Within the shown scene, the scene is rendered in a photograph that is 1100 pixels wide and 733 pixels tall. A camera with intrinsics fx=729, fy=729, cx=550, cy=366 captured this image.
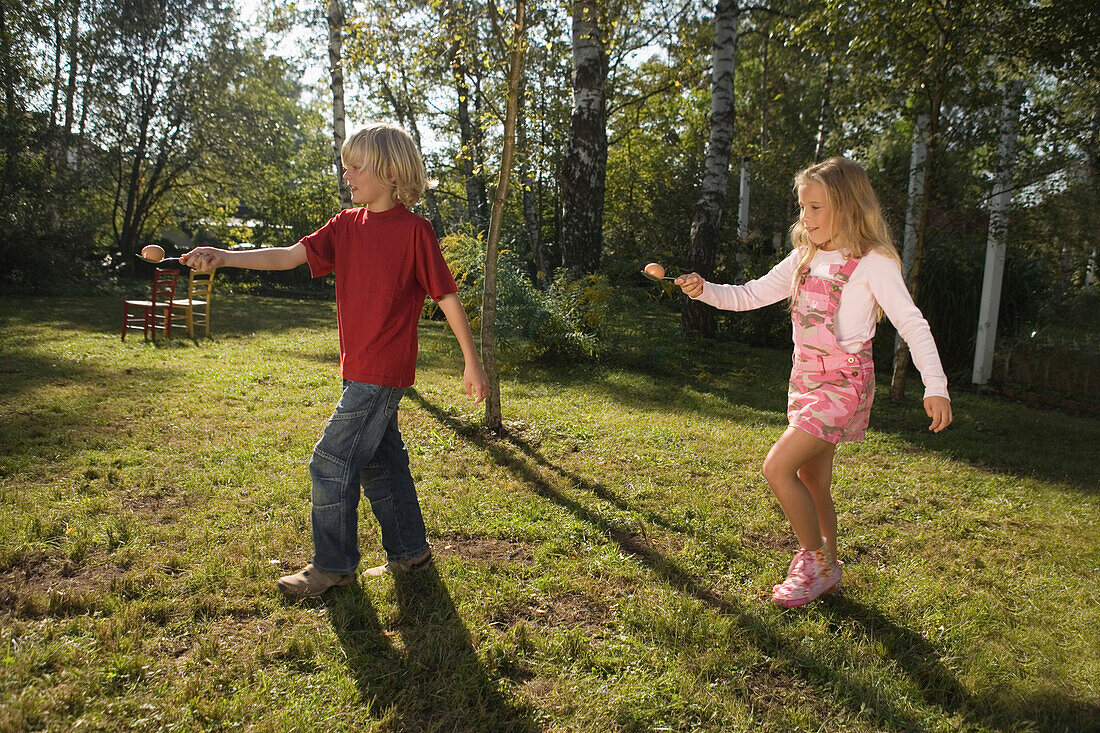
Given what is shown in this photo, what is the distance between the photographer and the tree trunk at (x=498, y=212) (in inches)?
204

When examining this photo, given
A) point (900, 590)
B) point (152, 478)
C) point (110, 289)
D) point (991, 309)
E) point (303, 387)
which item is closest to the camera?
point (900, 590)

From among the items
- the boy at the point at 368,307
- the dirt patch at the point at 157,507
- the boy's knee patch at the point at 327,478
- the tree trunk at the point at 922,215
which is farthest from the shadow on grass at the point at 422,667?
the tree trunk at the point at 922,215

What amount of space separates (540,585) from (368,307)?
138cm

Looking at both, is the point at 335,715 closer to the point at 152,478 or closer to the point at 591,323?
the point at 152,478

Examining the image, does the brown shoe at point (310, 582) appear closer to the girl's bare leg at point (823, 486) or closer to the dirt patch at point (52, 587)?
the dirt patch at point (52, 587)

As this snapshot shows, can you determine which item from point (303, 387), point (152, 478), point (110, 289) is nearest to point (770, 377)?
point (303, 387)

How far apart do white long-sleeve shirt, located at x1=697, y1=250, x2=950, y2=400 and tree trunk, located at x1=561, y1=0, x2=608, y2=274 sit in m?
7.08

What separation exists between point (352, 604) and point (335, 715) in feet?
2.21

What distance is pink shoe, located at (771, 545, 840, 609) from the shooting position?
120 inches

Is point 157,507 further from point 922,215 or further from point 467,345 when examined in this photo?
point 922,215

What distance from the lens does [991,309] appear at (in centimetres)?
910

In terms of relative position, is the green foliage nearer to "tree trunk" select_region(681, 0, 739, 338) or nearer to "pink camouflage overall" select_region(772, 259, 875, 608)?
"tree trunk" select_region(681, 0, 739, 338)

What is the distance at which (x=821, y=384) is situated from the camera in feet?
9.77

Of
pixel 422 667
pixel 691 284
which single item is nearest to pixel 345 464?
pixel 422 667
